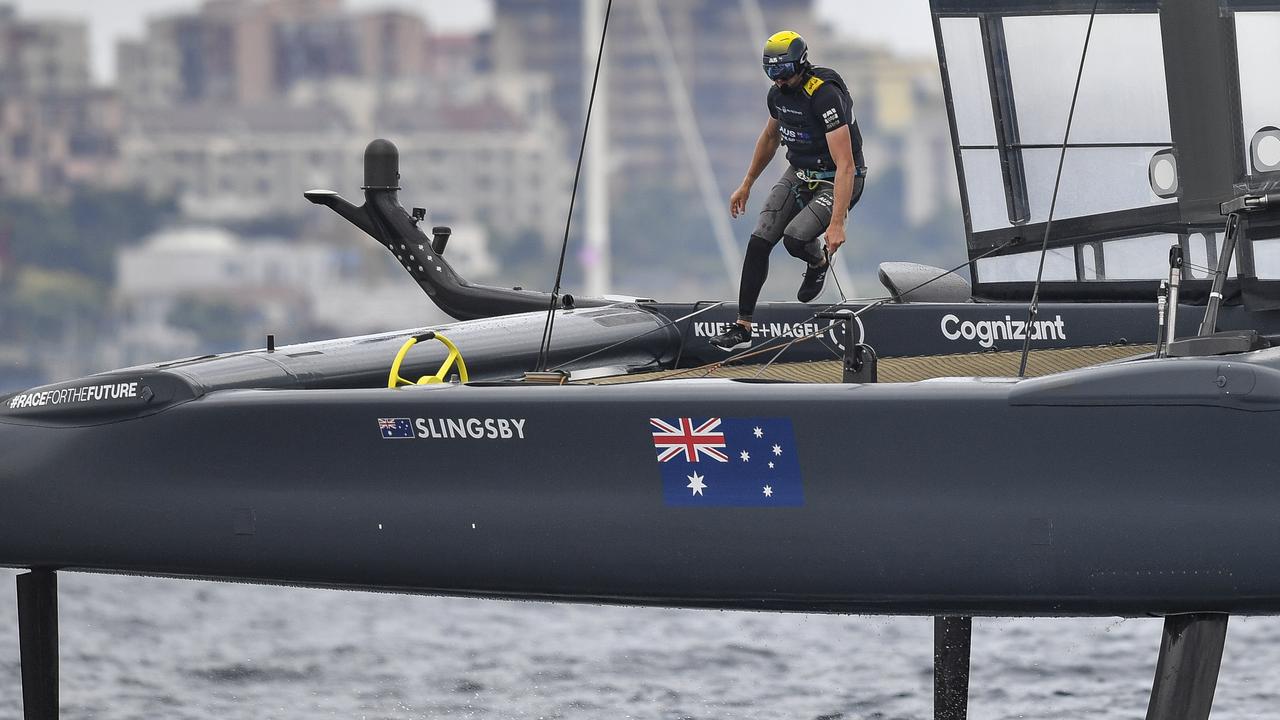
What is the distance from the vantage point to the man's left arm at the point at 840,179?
5648mm

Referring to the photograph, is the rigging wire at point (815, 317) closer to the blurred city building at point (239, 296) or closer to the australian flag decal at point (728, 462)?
the australian flag decal at point (728, 462)

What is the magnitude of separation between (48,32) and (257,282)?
17.4 metres

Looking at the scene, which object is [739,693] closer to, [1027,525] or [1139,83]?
[1139,83]

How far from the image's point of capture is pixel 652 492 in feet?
14.8

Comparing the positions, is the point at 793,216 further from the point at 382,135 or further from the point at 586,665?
the point at 382,135

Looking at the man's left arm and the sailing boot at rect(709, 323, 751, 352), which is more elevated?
the man's left arm

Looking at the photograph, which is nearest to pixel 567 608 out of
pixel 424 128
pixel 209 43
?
pixel 424 128

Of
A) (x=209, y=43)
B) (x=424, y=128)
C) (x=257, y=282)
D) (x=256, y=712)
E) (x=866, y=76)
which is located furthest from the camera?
(x=866, y=76)

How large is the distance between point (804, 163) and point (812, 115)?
0.53ft

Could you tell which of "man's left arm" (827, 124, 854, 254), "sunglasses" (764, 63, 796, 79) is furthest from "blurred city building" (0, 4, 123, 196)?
"man's left arm" (827, 124, 854, 254)

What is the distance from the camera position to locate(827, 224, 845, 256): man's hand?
5652mm

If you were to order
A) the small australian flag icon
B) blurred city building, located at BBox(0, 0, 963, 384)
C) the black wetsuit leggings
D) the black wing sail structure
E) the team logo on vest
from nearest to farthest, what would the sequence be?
the small australian flag icon → the black wing sail structure → the black wetsuit leggings → the team logo on vest → blurred city building, located at BBox(0, 0, 963, 384)

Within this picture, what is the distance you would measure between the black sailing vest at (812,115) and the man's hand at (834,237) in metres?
0.22

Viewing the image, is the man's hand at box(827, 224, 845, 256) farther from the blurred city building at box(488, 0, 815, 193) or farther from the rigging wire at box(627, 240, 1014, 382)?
the blurred city building at box(488, 0, 815, 193)
